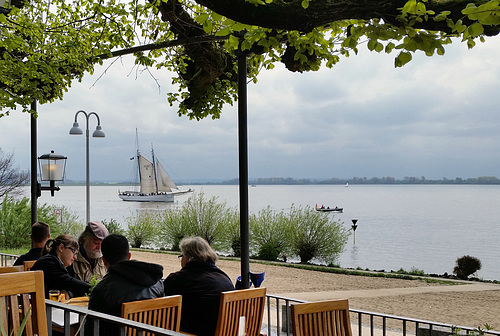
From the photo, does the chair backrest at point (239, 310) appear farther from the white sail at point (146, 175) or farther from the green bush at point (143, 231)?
the white sail at point (146, 175)

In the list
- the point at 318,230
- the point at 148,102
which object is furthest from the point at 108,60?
the point at 148,102

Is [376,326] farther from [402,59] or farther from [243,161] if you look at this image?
[402,59]

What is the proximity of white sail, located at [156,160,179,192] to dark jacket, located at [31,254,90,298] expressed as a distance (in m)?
49.0

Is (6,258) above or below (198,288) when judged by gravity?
below

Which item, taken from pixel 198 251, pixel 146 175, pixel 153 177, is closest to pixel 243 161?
pixel 198 251

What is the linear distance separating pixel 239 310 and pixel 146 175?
163ft

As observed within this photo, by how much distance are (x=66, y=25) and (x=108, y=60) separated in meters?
0.71

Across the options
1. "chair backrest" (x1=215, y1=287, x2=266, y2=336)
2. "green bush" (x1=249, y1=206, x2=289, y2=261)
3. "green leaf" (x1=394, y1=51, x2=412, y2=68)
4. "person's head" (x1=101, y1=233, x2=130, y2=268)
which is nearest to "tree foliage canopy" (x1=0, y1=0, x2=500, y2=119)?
"green leaf" (x1=394, y1=51, x2=412, y2=68)

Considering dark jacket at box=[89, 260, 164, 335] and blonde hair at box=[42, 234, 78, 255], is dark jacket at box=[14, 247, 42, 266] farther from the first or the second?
dark jacket at box=[89, 260, 164, 335]

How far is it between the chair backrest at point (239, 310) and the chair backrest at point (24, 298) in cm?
113

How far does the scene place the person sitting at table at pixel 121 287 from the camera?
294 centimetres

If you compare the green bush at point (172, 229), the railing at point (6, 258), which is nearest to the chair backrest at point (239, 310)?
the railing at point (6, 258)

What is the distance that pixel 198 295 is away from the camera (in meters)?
3.35

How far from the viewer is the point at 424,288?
64.2 feet
